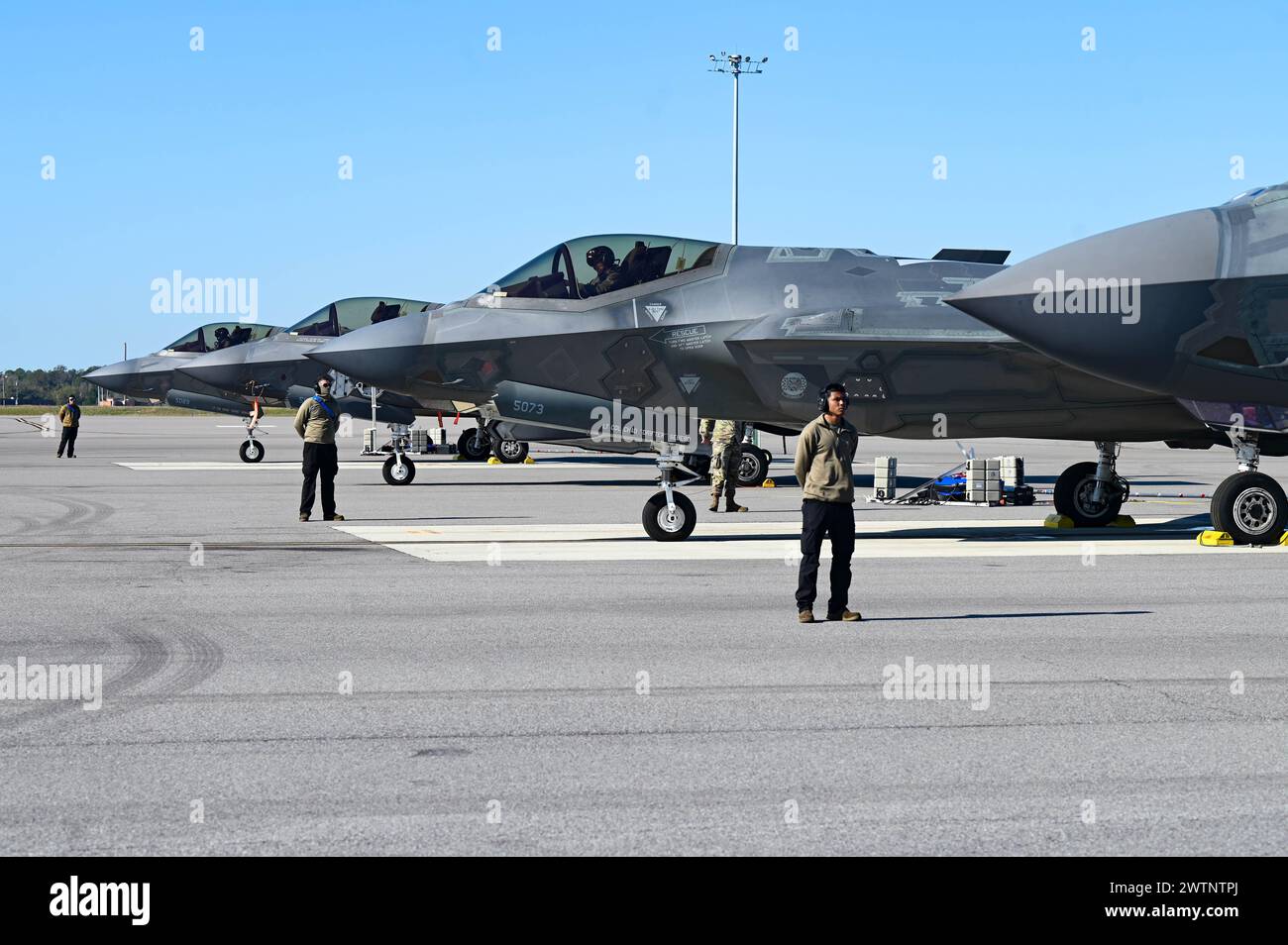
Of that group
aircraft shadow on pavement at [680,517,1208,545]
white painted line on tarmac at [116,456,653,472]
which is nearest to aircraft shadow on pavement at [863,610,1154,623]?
aircraft shadow on pavement at [680,517,1208,545]

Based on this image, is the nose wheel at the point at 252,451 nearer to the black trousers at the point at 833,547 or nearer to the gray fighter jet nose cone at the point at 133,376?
the gray fighter jet nose cone at the point at 133,376

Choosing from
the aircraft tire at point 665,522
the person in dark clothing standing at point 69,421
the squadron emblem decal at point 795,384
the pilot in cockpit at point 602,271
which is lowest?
the aircraft tire at point 665,522

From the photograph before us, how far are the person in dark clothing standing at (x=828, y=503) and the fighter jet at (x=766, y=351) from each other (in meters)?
4.91

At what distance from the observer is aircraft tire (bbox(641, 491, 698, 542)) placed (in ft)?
53.5

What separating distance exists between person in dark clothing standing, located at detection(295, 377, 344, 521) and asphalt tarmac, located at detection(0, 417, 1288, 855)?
272 centimetres

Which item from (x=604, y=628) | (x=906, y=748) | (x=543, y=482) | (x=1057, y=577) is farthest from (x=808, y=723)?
(x=543, y=482)

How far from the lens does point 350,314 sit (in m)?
35.1

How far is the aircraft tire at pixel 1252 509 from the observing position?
15.5 m

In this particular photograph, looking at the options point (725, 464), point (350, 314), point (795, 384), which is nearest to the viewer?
point (795, 384)

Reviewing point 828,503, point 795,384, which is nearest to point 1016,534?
point 795,384

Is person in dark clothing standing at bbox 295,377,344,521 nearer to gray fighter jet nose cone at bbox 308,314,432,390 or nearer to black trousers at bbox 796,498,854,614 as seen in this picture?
gray fighter jet nose cone at bbox 308,314,432,390

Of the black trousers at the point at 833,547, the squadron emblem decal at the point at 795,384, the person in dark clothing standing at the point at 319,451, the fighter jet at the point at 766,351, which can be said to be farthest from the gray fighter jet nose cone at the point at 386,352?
the black trousers at the point at 833,547

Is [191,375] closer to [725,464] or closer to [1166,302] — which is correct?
[725,464]

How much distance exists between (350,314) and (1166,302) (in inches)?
958
